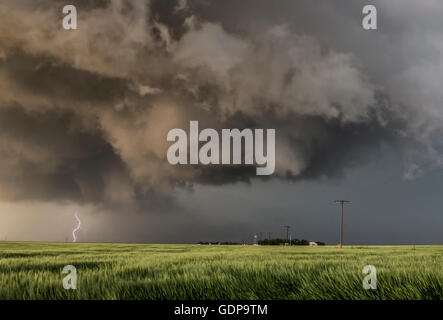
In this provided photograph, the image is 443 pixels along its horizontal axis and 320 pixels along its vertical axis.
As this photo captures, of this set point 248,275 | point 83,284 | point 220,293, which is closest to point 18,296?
point 83,284

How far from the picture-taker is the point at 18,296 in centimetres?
507

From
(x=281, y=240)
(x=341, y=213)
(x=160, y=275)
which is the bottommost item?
(x=281, y=240)

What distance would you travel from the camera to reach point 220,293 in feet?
17.7

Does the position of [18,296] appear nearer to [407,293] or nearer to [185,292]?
[185,292]

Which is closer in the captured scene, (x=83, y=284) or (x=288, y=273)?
(x=83, y=284)

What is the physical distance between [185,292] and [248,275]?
5.23 ft

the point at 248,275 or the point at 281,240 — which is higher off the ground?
the point at 248,275
